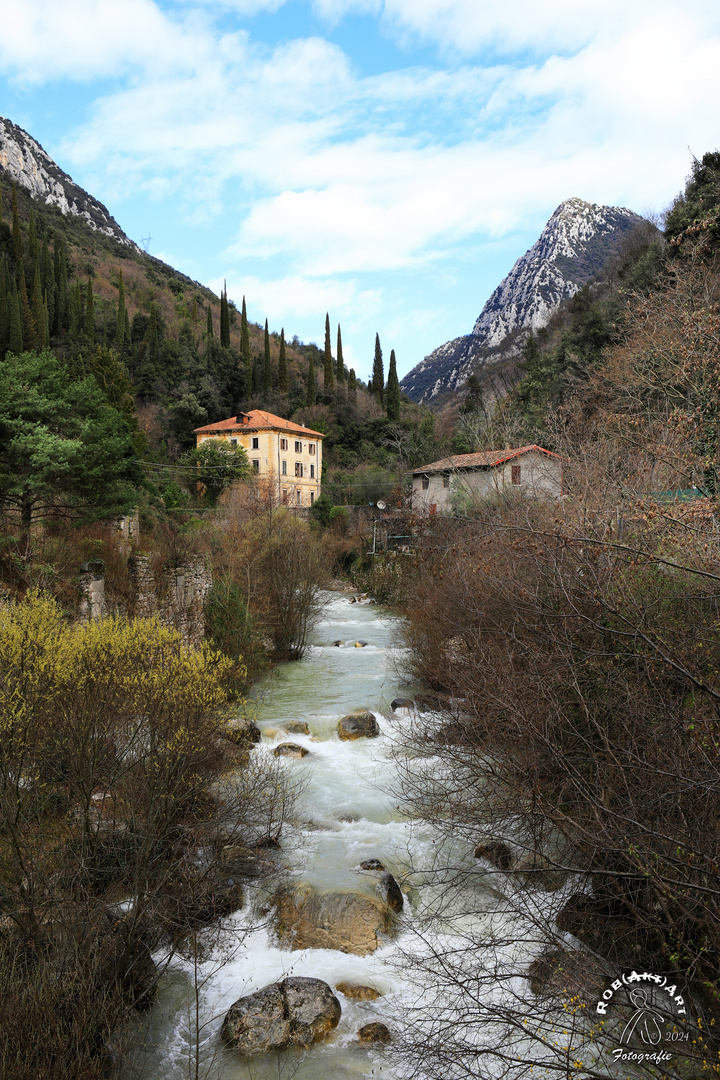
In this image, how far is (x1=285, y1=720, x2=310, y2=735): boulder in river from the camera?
12820 millimetres

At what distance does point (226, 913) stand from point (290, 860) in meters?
1.29

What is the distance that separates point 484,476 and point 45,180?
91.9m

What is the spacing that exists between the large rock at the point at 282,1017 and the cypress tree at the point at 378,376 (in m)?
59.1

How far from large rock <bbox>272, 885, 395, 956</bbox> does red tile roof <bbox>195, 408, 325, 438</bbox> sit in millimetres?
41390

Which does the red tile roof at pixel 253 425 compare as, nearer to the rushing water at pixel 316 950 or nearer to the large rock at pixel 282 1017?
the rushing water at pixel 316 950

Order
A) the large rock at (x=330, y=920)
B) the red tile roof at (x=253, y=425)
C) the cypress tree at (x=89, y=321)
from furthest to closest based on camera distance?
the red tile roof at (x=253, y=425) < the cypress tree at (x=89, y=321) < the large rock at (x=330, y=920)

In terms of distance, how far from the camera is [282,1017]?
574 centimetres

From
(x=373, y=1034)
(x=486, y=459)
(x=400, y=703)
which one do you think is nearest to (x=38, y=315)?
(x=486, y=459)

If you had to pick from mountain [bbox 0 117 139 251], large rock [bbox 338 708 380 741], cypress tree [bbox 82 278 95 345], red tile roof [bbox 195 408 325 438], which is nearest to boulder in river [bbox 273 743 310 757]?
large rock [bbox 338 708 380 741]

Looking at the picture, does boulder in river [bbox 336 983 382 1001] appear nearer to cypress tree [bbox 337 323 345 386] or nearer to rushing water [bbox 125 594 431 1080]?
rushing water [bbox 125 594 431 1080]

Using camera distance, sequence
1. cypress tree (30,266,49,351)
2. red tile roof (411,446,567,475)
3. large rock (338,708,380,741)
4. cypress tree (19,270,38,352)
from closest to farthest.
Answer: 1. large rock (338,708,380,741)
2. red tile roof (411,446,567,475)
3. cypress tree (19,270,38,352)
4. cypress tree (30,266,49,351)

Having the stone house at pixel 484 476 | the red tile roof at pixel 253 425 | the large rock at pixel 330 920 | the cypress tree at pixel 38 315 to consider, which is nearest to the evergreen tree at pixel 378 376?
the red tile roof at pixel 253 425

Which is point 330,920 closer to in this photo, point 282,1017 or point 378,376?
point 282,1017

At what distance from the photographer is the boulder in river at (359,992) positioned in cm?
610
